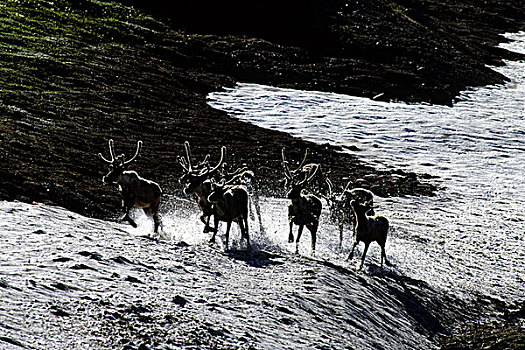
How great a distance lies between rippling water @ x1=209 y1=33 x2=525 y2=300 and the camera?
817 inches

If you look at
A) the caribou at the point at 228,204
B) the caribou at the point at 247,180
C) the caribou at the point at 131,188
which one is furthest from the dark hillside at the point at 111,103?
the caribou at the point at 228,204

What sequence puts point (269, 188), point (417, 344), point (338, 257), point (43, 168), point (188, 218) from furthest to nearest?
point (269, 188)
point (43, 168)
point (188, 218)
point (338, 257)
point (417, 344)

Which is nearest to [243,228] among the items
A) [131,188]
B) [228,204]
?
[228,204]

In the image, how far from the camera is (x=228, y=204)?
17219 mm

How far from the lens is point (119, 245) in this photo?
49.9 ft

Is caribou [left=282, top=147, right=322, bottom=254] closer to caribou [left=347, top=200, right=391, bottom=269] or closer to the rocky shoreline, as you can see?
caribou [left=347, top=200, right=391, bottom=269]

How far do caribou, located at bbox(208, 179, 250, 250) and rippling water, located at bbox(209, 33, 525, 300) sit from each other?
485cm

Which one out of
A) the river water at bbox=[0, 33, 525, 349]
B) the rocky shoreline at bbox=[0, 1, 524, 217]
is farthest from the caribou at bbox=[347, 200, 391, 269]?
the rocky shoreline at bbox=[0, 1, 524, 217]

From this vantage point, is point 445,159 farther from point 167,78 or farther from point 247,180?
point 167,78

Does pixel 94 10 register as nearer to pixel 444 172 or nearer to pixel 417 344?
pixel 444 172

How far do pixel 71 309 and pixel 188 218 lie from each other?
857cm

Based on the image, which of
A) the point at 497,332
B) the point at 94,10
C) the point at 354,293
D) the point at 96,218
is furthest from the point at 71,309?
the point at 94,10

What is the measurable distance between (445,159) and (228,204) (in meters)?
19.5

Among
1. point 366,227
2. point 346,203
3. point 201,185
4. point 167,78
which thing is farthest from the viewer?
point 167,78
